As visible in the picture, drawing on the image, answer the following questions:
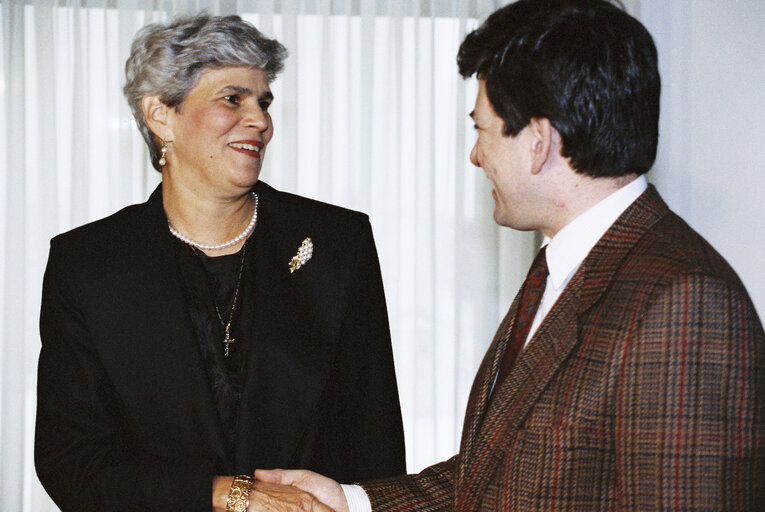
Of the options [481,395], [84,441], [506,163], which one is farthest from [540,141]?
[84,441]

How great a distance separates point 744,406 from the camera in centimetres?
106

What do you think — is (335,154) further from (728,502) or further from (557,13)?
(728,502)

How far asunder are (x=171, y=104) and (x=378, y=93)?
1759mm

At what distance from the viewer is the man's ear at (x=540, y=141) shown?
1345 millimetres

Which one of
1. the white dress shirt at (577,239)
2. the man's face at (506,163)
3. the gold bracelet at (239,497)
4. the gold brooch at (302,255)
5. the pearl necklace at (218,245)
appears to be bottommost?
the gold bracelet at (239,497)

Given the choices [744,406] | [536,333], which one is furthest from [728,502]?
[536,333]

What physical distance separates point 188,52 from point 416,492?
1.17 metres

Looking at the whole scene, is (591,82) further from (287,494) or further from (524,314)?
(287,494)

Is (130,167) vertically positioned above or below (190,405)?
above

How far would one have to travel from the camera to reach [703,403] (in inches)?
41.9

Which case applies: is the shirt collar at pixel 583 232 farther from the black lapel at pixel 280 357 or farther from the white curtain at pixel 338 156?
the white curtain at pixel 338 156

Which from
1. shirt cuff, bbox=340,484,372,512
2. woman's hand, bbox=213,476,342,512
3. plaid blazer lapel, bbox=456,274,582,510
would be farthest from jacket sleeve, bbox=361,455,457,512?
plaid blazer lapel, bbox=456,274,582,510

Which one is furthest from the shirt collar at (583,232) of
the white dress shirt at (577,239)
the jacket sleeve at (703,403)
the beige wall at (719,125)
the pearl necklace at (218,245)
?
the beige wall at (719,125)

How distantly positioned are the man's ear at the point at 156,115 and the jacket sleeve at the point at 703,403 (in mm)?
1392
